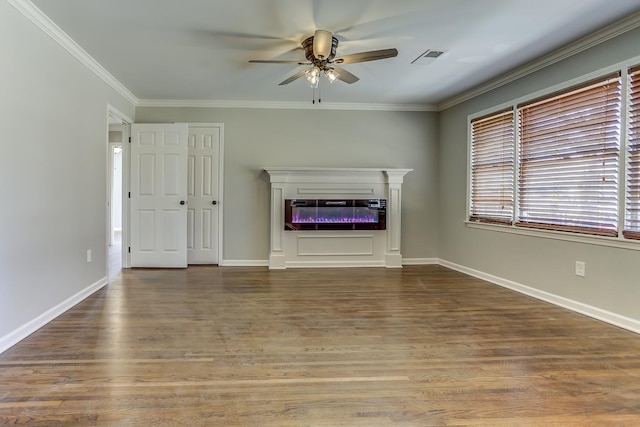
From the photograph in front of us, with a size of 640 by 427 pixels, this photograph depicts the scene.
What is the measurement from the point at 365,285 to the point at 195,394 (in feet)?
8.57

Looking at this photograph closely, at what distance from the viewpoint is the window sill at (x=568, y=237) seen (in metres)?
2.83

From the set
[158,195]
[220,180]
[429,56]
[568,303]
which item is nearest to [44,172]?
[158,195]

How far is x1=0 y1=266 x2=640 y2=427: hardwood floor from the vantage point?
5.55ft

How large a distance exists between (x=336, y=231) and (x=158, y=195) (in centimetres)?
255

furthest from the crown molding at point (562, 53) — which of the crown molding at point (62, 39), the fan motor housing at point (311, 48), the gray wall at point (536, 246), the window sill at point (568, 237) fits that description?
the crown molding at point (62, 39)

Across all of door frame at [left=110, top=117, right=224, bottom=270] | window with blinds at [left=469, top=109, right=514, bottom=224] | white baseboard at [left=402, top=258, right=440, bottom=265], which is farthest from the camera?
white baseboard at [left=402, top=258, right=440, bottom=265]

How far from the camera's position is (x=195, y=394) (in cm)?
184

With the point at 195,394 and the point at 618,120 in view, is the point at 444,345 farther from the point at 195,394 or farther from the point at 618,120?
the point at 618,120

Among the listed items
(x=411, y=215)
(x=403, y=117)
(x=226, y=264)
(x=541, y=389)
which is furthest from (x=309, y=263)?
(x=541, y=389)

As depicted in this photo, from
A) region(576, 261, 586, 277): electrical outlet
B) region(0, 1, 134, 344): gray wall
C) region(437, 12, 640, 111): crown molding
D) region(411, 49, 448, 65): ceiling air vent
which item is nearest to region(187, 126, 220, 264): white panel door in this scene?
region(0, 1, 134, 344): gray wall

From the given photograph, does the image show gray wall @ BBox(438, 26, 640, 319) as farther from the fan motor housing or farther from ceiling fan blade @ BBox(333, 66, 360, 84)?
the fan motor housing

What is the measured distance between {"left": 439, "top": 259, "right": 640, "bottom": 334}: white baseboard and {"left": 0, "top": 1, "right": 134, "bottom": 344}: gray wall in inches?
177

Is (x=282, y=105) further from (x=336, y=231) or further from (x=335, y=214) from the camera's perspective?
(x=336, y=231)

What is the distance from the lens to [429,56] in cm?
353
